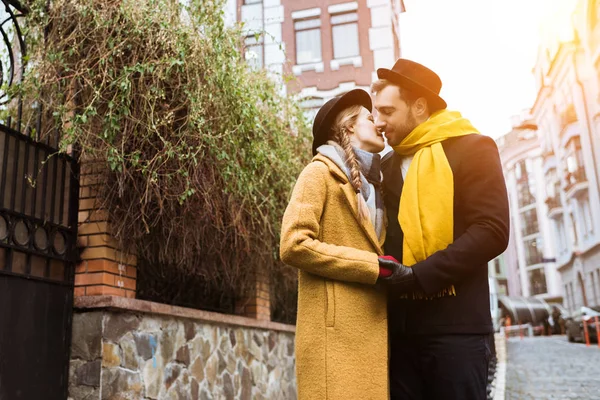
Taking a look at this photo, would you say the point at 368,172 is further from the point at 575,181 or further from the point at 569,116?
the point at 575,181

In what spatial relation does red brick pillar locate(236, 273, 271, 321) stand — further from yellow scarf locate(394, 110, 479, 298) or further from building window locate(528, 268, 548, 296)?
building window locate(528, 268, 548, 296)

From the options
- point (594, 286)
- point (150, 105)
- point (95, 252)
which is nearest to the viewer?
point (150, 105)

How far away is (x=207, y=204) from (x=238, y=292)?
8.23 feet

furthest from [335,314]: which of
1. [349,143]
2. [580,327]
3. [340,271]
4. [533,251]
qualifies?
[533,251]

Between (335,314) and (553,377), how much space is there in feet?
31.6

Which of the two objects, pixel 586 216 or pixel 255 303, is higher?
pixel 586 216

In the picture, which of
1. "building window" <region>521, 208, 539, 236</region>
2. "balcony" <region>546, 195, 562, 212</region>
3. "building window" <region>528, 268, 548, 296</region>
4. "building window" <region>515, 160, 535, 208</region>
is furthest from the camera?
"building window" <region>515, 160, 535, 208</region>

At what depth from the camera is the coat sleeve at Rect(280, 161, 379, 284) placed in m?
2.26

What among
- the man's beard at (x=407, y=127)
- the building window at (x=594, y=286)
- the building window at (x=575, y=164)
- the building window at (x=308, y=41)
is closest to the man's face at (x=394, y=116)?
the man's beard at (x=407, y=127)

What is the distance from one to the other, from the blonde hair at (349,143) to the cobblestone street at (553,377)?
256 inches

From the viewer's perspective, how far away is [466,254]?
2182 mm

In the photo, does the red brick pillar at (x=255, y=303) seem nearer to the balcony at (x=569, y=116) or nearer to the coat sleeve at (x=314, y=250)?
the coat sleeve at (x=314, y=250)

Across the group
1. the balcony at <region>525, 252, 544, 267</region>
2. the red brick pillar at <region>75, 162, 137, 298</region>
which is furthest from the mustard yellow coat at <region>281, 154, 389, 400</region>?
the balcony at <region>525, 252, 544, 267</region>

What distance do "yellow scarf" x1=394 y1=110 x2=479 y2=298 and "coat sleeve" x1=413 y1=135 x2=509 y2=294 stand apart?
6 cm
